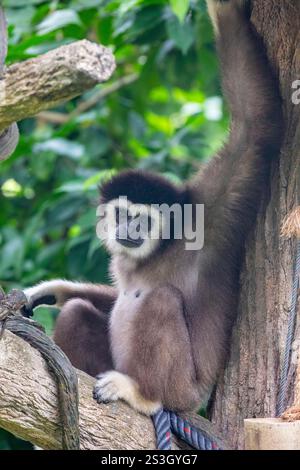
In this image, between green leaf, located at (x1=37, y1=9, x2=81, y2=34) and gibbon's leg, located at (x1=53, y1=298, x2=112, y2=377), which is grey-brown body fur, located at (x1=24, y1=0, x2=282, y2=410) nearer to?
gibbon's leg, located at (x1=53, y1=298, x2=112, y2=377)

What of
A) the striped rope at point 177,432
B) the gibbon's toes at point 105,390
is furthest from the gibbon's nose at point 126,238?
the striped rope at point 177,432

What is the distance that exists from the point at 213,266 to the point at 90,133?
162 inches

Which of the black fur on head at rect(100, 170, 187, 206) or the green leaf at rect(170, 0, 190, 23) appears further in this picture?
the green leaf at rect(170, 0, 190, 23)

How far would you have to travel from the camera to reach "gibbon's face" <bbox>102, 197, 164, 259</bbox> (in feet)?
17.9

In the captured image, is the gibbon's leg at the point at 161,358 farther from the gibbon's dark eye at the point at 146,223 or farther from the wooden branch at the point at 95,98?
the wooden branch at the point at 95,98

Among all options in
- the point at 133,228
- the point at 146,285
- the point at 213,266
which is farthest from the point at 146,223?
the point at 213,266

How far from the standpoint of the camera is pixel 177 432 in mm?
4621

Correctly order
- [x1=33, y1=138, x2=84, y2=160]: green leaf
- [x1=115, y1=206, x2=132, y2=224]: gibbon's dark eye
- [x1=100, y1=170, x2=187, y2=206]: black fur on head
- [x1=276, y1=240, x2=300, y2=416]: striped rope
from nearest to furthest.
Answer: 1. [x1=276, y1=240, x2=300, y2=416]: striped rope
2. [x1=100, y1=170, x2=187, y2=206]: black fur on head
3. [x1=115, y1=206, x2=132, y2=224]: gibbon's dark eye
4. [x1=33, y1=138, x2=84, y2=160]: green leaf

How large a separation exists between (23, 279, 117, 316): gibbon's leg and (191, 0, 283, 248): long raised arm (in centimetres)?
117

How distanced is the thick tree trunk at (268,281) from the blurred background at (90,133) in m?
1.02

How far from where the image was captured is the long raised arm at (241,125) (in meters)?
4.79

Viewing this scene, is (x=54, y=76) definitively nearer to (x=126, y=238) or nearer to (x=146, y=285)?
(x=146, y=285)

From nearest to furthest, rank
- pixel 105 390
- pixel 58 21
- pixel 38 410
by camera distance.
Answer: pixel 38 410 → pixel 105 390 → pixel 58 21

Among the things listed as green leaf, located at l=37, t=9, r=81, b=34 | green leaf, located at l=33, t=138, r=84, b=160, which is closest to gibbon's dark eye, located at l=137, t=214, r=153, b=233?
green leaf, located at l=37, t=9, r=81, b=34
